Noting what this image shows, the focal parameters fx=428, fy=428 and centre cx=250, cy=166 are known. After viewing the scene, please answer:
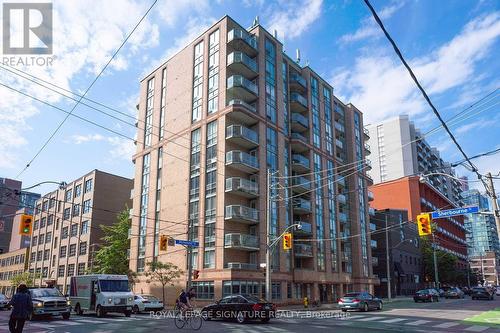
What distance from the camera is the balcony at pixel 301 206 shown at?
4909cm

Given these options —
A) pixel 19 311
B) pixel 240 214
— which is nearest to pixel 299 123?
pixel 240 214

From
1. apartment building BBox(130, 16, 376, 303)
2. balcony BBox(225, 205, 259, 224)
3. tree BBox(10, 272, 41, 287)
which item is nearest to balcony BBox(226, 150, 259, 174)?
apartment building BBox(130, 16, 376, 303)

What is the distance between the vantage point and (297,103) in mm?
52812

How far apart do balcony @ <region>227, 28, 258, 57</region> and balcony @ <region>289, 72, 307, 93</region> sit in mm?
7547

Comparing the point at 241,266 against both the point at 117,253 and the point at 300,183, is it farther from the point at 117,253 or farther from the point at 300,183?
the point at 117,253

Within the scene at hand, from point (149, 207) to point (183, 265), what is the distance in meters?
10.3

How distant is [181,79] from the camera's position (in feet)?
167

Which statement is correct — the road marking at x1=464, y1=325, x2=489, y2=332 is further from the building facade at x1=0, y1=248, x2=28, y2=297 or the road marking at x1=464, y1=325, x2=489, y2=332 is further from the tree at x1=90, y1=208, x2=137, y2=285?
the building facade at x1=0, y1=248, x2=28, y2=297

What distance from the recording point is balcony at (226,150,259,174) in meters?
41.6

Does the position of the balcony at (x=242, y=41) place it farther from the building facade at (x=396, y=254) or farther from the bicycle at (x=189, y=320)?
the building facade at (x=396, y=254)

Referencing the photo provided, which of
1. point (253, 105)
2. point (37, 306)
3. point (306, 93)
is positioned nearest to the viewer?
point (37, 306)

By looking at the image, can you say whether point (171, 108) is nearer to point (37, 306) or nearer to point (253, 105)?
point (253, 105)

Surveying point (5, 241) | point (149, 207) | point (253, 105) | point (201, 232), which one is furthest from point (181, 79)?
point (5, 241)

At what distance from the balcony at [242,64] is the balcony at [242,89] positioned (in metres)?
1.21
